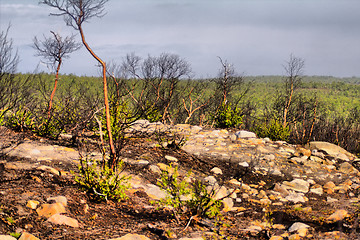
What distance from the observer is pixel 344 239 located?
141 inches

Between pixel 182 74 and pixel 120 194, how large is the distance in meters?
10.1

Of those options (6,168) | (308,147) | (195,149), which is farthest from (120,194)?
(308,147)

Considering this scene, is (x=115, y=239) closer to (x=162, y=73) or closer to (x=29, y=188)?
(x=29, y=188)

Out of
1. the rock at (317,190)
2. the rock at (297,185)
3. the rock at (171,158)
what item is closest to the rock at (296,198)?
the rock at (297,185)

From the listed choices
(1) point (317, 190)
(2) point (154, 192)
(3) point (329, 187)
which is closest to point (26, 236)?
(2) point (154, 192)

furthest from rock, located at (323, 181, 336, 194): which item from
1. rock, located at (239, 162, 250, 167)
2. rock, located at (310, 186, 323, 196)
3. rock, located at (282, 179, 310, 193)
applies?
rock, located at (239, 162, 250, 167)

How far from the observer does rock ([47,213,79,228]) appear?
3.50 meters

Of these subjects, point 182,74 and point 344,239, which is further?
point 182,74

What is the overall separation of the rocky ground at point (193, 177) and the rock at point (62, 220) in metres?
0.01

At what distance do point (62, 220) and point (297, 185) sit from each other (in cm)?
493

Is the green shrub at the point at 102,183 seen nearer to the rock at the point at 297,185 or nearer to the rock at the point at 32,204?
the rock at the point at 32,204

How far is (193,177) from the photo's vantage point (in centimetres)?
632

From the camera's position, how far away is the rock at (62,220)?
350 centimetres

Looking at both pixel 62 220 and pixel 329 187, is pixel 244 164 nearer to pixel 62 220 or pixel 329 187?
pixel 329 187
